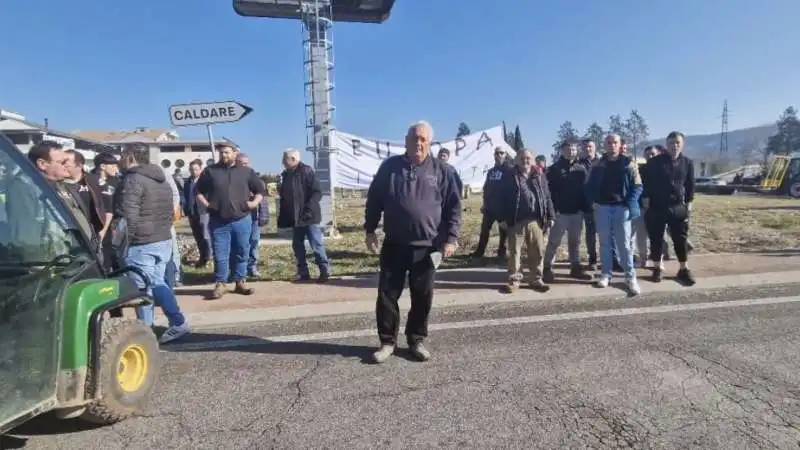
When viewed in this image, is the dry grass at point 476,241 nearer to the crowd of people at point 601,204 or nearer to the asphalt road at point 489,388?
the crowd of people at point 601,204

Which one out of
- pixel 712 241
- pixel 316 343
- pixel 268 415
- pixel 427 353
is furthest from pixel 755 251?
pixel 268 415

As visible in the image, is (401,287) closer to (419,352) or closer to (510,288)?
(419,352)

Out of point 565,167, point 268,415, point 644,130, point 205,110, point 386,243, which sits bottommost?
point 268,415

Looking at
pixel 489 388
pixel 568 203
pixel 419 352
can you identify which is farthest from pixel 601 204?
pixel 489 388

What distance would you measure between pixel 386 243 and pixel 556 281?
3211 millimetres

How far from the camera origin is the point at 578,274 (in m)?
6.67

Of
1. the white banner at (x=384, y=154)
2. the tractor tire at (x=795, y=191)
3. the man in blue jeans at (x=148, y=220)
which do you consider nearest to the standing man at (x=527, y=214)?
the man in blue jeans at (x=148, y=220)

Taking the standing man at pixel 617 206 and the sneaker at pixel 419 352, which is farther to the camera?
the standing man at pixel 617 206

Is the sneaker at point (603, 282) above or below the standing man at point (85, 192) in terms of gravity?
below

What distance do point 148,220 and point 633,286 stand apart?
17.3 feet

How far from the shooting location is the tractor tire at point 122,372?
280cm

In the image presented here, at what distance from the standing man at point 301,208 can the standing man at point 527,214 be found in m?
2.45

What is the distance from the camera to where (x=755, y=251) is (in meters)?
8.34

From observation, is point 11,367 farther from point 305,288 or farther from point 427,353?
point 305,288
